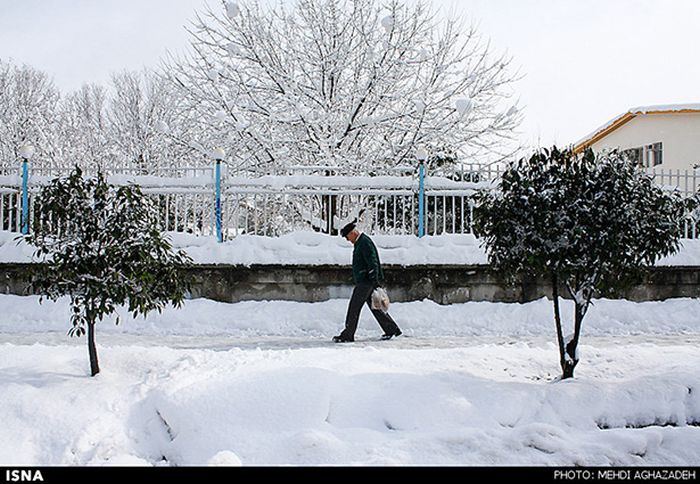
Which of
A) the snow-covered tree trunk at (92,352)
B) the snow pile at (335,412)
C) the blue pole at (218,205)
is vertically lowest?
the snow pile at (335,412)

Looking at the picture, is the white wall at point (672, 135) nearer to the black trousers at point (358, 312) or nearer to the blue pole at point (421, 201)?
the blue pole at point (421, 201)

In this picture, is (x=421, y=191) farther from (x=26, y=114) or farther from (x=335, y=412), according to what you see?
(x=26, y=114)

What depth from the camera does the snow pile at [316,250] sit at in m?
10.5

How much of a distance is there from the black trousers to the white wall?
21260 millimetres

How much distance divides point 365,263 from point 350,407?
3845 millimetres

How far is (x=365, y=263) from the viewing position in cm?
877

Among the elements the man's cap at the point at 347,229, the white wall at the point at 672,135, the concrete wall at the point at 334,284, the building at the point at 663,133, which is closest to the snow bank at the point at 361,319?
the concrete wall at the point at 334,284

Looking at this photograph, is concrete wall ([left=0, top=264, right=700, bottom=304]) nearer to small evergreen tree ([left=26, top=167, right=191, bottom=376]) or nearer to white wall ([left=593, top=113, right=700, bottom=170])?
small evergreen tree ([left=26, top=167, right=191, bottom=376])

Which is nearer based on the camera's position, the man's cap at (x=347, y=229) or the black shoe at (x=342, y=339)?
the black shoe at (x=342, y=339)

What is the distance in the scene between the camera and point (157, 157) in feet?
94.9

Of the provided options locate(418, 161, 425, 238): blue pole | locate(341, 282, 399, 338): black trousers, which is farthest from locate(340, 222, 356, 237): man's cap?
locate(418, 161, 425, 238): blue pole

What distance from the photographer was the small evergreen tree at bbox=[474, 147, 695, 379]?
5684mm

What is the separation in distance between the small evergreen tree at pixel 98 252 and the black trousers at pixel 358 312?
3126mm

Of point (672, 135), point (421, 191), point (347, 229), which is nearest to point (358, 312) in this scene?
point (347, 229)
